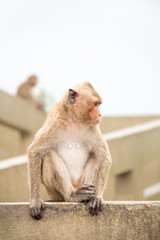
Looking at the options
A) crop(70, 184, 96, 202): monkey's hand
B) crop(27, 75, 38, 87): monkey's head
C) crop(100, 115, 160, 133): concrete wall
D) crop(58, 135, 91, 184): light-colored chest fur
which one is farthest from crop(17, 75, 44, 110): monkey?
crop(70, 184, 96, 202): monkey's hand

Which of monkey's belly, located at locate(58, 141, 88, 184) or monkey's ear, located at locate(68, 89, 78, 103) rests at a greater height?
monkey's ear, located at locate(68, 89, 78, 103)

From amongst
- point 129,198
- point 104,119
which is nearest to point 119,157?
point 129,198

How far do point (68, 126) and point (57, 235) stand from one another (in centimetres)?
128

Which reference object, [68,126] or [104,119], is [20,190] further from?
[104,119]

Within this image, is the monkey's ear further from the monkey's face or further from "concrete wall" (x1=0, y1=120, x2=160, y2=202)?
"concrete wall" (x1=0, y1=120, x2=160, y2=202)

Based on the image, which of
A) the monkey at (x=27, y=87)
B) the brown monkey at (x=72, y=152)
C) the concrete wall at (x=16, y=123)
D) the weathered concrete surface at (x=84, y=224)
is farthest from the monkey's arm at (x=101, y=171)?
the monkey at (x=27, y=87)

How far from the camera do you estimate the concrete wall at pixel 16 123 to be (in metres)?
13.1

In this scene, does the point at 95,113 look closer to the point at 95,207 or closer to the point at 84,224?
the point at 95,207

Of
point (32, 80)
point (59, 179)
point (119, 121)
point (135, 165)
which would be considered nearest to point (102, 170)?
point (59, 179)

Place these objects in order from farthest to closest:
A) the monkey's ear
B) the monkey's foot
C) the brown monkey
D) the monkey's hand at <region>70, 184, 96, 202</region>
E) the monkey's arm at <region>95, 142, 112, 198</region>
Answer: the monkey's ear, the monkey's arm at <region>95, 142, 112, 198</region>, the brown monkey, the monkey's hand at <region>70, 184, 96, 202</region>, the monkey's foot

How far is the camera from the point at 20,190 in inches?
A: 296

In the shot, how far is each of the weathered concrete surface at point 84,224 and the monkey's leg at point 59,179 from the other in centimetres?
32

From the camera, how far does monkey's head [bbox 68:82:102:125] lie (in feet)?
16.2

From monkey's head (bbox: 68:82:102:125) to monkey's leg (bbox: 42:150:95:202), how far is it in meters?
0.57
